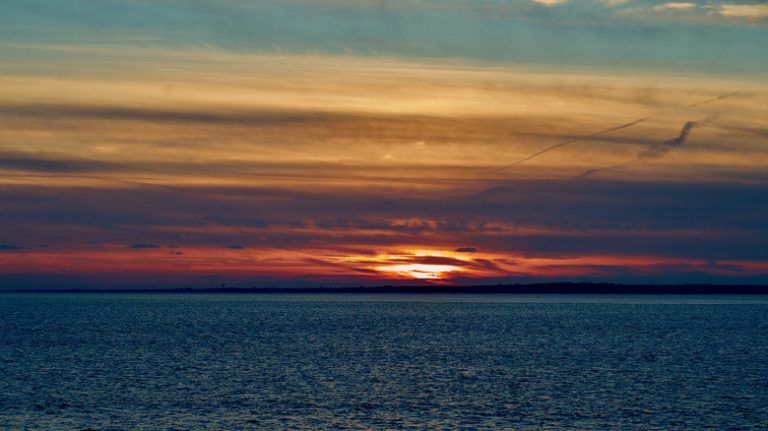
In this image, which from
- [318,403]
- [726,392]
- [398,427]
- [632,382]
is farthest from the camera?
[632,382]

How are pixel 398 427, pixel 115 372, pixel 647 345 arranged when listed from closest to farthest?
pixel 398 427 → pixel 115 372 → pixel 647 345

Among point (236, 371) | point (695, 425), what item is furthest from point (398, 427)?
point (236, 371)

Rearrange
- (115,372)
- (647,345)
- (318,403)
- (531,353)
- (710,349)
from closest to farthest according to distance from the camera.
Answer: (318,403)
(115,372)
(531,353)
(710,349)
(647,345)

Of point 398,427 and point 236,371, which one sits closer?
point 398,427

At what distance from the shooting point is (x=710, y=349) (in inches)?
4557

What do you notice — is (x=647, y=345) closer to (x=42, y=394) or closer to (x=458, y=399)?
(x=458, y=399)

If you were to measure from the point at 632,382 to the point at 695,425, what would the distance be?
21.5m

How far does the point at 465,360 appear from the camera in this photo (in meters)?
97.2

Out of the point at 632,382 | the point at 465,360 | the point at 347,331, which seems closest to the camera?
the point at 632,382

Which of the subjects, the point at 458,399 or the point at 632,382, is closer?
the point at 458,399

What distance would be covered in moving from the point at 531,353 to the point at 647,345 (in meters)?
24.5

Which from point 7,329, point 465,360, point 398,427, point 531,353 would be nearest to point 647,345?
point 531,353

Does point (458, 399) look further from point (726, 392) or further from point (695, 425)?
point (726, 392)

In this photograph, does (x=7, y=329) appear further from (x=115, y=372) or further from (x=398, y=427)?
(x=398, y=427)
